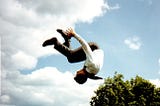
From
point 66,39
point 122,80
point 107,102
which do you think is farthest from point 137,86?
point 66,39

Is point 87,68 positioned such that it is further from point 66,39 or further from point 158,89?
point 158,89

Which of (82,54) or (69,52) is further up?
(69,52)

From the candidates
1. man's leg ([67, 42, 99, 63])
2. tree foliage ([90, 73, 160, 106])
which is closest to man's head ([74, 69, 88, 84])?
man's leg ([67, 42, 99, 63])

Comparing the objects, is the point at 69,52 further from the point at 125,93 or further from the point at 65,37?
the point at 125,93

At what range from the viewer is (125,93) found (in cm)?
5284

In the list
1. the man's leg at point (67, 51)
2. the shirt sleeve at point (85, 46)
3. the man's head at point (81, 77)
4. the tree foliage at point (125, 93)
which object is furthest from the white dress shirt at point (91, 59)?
the tree foliage at point (125, 93)

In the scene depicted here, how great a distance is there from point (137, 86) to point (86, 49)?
145ft

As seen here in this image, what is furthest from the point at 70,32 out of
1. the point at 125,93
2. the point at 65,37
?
the point at 125,93

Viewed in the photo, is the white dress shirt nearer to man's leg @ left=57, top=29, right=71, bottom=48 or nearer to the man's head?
the man's head

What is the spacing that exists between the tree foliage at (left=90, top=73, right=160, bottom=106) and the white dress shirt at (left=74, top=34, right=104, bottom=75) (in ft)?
134

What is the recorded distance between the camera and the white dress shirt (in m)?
10.6

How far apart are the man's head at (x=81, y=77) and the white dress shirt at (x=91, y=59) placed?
7.8 inches

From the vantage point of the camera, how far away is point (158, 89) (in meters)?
52.6

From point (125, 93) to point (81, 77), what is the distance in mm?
42898
